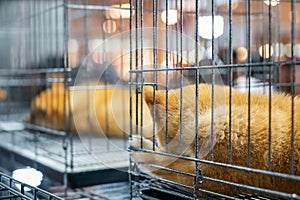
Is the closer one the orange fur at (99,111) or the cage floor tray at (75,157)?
the cage floor tray at (75,157)

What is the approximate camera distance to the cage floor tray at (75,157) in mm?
1300

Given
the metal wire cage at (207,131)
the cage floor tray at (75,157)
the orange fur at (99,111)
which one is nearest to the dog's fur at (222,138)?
the metal wire cage at (207,131)

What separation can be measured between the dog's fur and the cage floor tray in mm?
380

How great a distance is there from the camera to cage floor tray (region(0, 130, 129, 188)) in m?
1.30

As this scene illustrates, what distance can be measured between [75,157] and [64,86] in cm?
21

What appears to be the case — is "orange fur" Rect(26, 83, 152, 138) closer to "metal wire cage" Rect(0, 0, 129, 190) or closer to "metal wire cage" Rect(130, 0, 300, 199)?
"metal wire cage" Rect(0, 0, 129, 190)

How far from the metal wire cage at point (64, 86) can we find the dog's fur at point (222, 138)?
0.45 meters

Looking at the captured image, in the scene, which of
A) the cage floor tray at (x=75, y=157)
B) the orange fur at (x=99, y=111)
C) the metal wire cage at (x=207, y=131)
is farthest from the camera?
the orange fur at (x=99, y=111)

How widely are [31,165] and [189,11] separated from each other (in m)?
0.65

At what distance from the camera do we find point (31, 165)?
1.48 meters

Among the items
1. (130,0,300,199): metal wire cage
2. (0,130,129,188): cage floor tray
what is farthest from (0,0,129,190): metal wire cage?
(130,0,300,199): metal wire cage

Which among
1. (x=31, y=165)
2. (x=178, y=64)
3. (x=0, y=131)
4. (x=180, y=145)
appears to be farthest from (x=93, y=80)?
(x=180, y=145)

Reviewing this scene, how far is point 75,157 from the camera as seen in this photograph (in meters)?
1.42

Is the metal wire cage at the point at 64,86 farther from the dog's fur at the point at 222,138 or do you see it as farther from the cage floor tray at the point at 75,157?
the dog's fur at the point at 222,138
